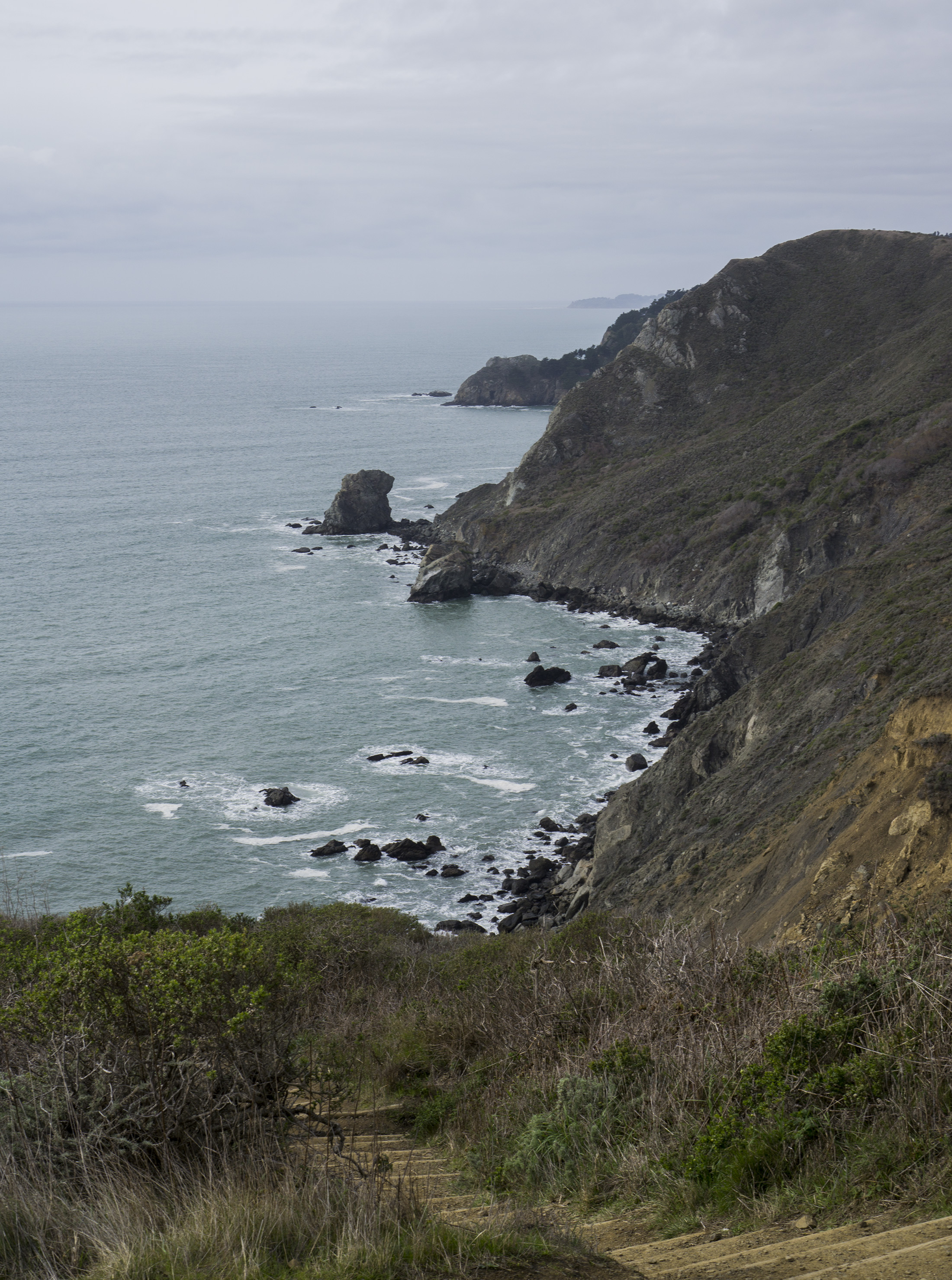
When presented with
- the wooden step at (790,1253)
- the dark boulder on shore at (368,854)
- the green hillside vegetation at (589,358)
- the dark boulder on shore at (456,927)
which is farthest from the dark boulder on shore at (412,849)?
the green hillside vegetation at (589,358)

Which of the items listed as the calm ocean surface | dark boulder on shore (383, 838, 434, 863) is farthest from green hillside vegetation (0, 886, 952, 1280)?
dark boulder on shore (383, 838, 434, 863)

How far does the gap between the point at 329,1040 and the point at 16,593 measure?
230 ft

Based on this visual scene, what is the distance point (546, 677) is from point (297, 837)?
21300mm

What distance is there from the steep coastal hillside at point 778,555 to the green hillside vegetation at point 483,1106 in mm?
3500

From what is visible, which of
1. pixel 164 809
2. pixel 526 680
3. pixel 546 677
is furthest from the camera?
pixel 526 680

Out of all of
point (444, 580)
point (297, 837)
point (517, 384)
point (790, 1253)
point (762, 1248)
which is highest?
point (517, 384)

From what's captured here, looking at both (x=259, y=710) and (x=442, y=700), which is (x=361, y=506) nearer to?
(x=442, y=700)

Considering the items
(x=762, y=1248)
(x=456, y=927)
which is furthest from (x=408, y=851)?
(x=762, y=1248)

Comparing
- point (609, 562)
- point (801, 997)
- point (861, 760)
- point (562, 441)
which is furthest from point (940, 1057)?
point (562, 441)

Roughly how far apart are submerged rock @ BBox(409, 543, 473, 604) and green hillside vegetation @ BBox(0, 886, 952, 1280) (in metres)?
64.7

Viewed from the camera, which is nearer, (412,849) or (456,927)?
(456,927)

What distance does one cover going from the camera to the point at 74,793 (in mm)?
45031

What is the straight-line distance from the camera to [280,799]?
145 ft

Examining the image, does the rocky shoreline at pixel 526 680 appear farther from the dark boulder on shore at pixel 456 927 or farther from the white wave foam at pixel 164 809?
the white wave foam at pixel 164 809
